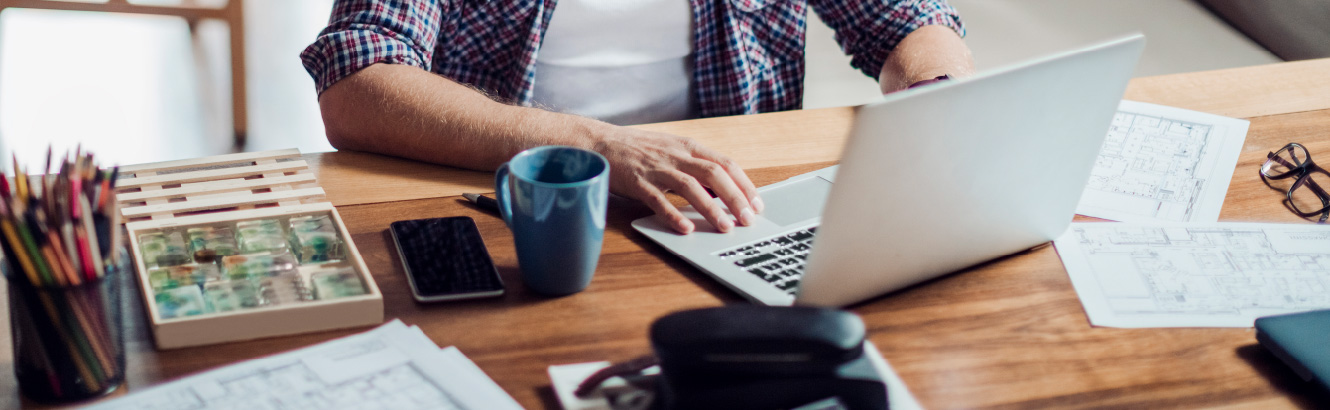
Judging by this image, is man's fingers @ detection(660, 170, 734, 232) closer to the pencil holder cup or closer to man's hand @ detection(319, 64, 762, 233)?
man's hand @ detection(319, 64, 762, 233)

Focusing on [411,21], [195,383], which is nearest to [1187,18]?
[411,21]

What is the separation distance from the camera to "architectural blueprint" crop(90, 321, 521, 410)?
555 millimetres

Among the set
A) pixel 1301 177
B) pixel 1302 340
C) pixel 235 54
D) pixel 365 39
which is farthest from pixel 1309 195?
pixel 235 54

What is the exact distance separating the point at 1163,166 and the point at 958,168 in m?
0.48

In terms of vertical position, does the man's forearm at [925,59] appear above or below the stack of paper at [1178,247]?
above

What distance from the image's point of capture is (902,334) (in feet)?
2.25

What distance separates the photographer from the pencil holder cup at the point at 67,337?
518 mm

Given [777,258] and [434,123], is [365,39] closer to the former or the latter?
[434,123]

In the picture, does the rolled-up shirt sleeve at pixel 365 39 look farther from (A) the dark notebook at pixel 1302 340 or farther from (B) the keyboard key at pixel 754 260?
(A) the dark notebook at pixel 1302 340

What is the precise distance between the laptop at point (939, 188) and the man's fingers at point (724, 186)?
0.01m

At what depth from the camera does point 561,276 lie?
697 millimetres

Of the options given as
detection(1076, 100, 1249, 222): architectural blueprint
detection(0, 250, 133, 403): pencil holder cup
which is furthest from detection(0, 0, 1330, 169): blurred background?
detection(0, 250, 133, 403): pencil holder cup

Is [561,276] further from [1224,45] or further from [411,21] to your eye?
[1224,45]

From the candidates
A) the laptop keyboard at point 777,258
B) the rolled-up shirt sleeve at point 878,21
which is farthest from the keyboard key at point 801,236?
the rolled-up shirt sleeve at point 878,21
